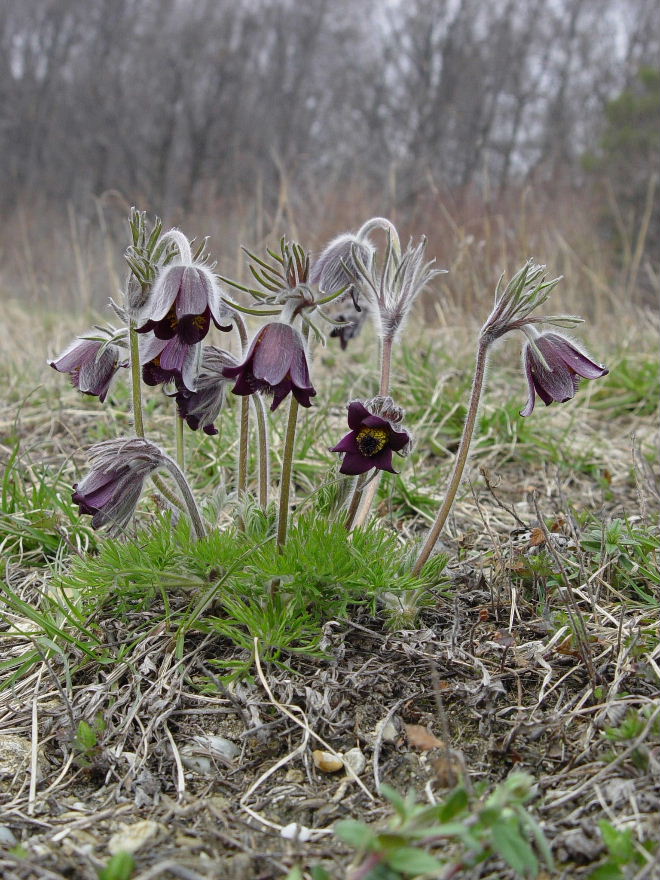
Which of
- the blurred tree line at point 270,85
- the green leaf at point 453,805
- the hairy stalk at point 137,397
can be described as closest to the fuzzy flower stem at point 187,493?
the hairy stalk at point 137,397

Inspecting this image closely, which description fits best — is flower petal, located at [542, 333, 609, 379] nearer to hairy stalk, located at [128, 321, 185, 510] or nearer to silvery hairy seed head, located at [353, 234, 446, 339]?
silvery hairy seed head, located at [353, 234, 446, 339]

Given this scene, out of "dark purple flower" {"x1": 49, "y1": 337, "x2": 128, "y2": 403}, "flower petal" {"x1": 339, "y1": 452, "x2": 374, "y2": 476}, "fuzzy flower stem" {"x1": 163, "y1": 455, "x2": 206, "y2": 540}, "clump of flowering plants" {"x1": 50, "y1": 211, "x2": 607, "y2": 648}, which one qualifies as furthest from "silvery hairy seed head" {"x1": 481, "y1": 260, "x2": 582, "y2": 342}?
"dark purple flower" {"x1": 49, "y1": 337, "x2": 128, "y2": 403}

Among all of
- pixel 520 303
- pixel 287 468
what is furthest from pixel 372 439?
pixel 520 303

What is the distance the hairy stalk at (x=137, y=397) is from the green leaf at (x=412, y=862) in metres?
1.03

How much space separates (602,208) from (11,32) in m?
19.3

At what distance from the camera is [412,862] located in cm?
99

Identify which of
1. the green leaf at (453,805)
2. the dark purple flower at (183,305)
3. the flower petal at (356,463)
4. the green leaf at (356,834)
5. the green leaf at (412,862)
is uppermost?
the dark purple flower at (183,305)

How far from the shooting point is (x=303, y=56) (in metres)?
21.1

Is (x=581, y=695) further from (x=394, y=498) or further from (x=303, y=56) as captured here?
(x=303, y=56)

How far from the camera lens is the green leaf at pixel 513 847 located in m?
1.01

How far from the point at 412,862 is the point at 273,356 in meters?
0.89

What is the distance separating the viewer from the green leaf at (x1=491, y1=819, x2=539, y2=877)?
3.30 ft

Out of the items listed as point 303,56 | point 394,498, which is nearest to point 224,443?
point 394,498

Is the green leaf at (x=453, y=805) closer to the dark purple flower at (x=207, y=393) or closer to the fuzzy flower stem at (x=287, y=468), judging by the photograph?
the fuzzy flower stem at (x=287, y=468)
